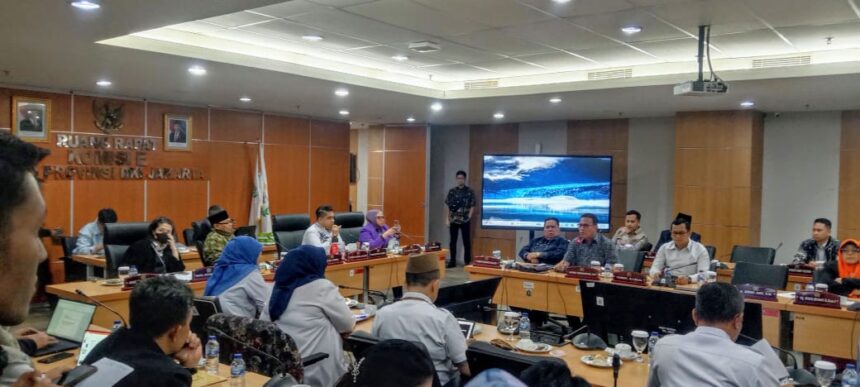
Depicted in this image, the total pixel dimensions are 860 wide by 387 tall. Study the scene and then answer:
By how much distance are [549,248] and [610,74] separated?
2135 millimetres

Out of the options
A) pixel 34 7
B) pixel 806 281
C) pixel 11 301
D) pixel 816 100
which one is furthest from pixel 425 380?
pixel 816 100

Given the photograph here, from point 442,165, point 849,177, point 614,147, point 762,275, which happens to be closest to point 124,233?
point 762,275

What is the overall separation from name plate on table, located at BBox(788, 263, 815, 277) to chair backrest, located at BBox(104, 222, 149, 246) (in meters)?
6.47

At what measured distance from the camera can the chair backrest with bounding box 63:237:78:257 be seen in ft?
23.9

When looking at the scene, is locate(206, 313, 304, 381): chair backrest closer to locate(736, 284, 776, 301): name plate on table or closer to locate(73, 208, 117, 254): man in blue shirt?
locate(736, 284, 776, 301): name plate on table

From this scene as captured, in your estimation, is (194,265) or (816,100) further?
(816,100)

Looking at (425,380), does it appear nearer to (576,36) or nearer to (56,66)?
(576,36)

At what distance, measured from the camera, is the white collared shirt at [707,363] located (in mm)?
2330

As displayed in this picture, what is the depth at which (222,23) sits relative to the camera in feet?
18.1

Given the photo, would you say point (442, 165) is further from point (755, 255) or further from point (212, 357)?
point (212, 357)

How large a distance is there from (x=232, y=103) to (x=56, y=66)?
3121 millimetres

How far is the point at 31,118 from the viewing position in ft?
25.3

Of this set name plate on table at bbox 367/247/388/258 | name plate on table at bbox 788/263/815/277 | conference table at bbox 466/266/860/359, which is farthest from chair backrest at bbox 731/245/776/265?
name plate on table at bbox 367/247/388/258

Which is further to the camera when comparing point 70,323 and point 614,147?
point 614,147
